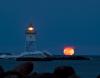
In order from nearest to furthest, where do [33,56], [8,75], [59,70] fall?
[8,75] → [59,70] → [33,56]

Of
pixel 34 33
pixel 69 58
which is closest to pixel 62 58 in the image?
pixel 69 58

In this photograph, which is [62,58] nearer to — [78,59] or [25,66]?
[78,59]

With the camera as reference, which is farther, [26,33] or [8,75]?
[26,33]

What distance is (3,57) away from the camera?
350 feet

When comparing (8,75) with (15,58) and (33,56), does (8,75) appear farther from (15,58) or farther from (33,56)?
(15,58)

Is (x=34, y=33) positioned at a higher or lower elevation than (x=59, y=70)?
higher

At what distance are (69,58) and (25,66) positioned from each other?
97391 millimetres

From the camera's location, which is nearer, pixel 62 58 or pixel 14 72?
pixel 14 72

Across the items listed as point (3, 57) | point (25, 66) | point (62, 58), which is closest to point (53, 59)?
point (62, 58)

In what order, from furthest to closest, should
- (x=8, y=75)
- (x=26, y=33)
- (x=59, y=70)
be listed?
A: (x=26, y=33) → (x=59, y=70) → (x=8, y=75)

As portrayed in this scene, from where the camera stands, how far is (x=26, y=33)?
4006 inches

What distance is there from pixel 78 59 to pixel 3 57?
1322 cm

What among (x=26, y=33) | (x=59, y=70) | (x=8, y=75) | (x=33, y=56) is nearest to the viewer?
(x=8, y=75)

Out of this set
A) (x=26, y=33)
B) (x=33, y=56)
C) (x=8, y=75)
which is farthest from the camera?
(x=26, y=33)
